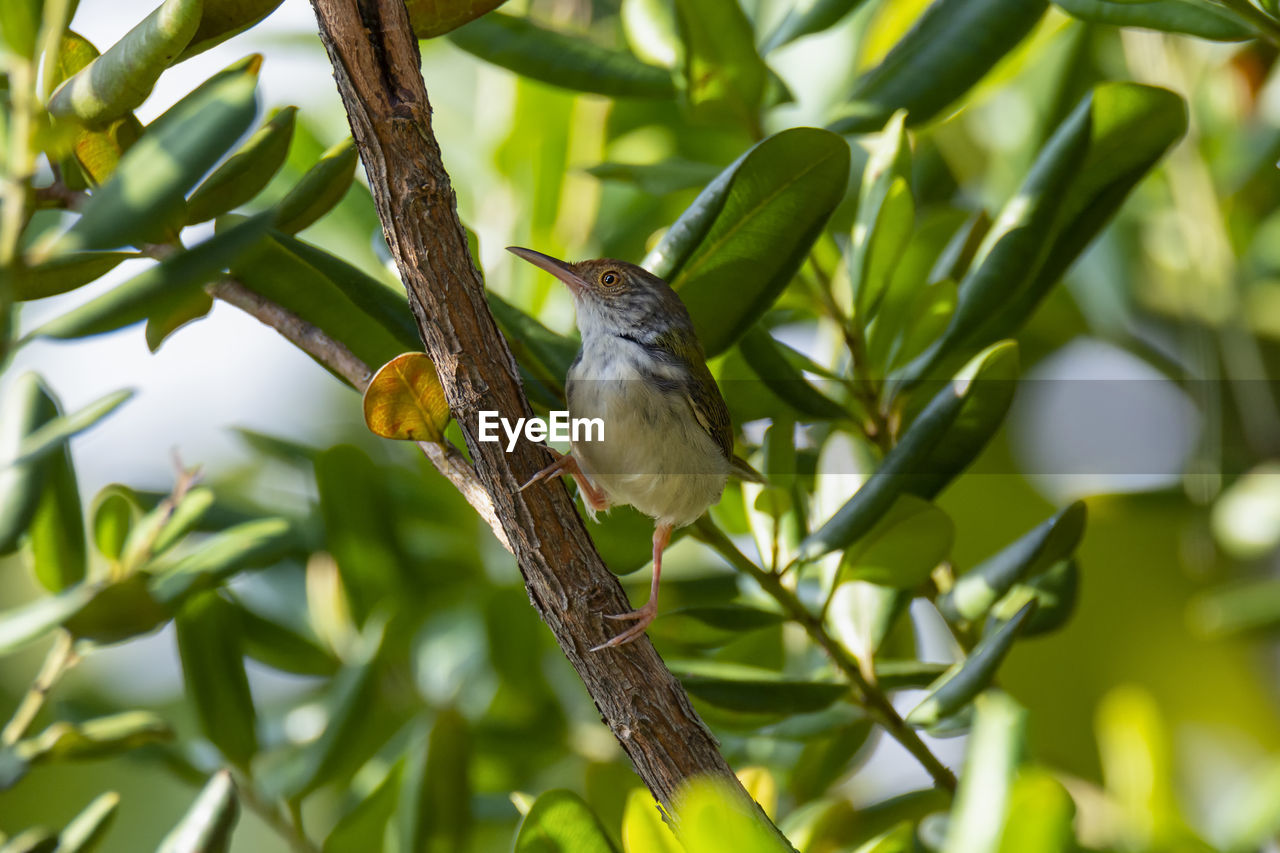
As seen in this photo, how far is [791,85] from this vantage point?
2.46 m

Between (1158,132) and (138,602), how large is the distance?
165 cm

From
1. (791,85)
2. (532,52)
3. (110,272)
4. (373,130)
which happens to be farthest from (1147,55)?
(110,272)

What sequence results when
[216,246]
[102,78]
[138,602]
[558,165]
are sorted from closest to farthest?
[216,246], [102,78], [138,602], [558,165]

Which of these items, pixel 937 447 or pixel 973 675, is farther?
pixel 937 447

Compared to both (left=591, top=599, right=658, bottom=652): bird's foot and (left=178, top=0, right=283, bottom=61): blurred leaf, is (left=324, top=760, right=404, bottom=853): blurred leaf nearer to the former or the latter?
(left=591, top=599, right=658, bottom=652): bird's foot

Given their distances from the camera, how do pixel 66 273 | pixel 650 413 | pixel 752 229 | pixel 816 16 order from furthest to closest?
pixel 650 413, pixel 816 16, pixel 752 229, pixel 66 273

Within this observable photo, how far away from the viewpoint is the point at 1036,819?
79 cm

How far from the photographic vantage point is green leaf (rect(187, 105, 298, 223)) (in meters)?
1.44

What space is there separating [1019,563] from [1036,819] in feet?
2.96

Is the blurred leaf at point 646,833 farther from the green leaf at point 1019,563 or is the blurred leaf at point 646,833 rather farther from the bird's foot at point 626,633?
the green leaf at point 1019,563

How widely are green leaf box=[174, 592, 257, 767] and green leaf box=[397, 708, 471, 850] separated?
30 cm

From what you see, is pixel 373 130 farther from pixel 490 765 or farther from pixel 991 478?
pixel 991 478

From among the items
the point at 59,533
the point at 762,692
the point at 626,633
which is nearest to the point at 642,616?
the point at 626,633

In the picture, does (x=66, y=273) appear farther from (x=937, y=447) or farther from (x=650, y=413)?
(x=937, y=447)
